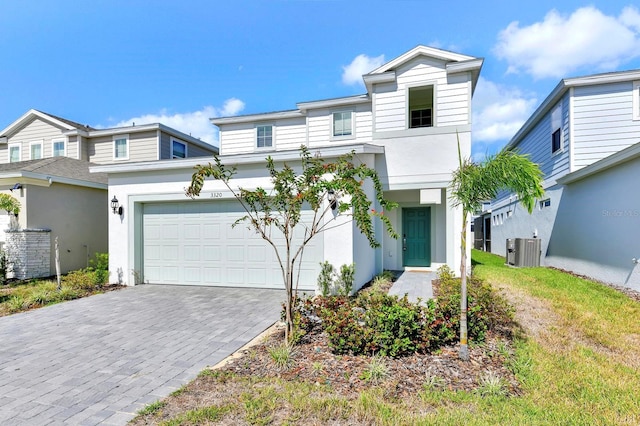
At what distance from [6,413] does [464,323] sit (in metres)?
5.01

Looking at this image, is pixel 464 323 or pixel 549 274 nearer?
pixel 464 323

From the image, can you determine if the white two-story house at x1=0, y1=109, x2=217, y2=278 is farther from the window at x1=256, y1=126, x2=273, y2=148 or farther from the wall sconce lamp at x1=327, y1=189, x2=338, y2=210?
the wall sconce lamp at x1=327, y1=189, x2=338, y2=210

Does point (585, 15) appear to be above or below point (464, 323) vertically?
above

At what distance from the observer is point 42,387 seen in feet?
11.4

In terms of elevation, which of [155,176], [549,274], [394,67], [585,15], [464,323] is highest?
[585,15]

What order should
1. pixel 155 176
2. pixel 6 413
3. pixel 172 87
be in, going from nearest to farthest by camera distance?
1. pixel 6 413
2. pixel 155 176
3. pixel 172 87

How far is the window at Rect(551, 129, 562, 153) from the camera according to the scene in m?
11.8

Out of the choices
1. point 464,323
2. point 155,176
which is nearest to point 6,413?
point 464,323

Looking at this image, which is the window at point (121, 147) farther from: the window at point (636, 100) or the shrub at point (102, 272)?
the window at point (636, 100)

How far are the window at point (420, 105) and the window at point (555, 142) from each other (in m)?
4.73

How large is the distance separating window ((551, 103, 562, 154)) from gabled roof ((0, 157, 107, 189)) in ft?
56.9


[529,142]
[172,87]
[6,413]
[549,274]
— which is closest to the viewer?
[6,413]

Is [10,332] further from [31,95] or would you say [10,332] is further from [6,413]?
[31,95]

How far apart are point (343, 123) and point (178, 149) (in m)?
9.62
